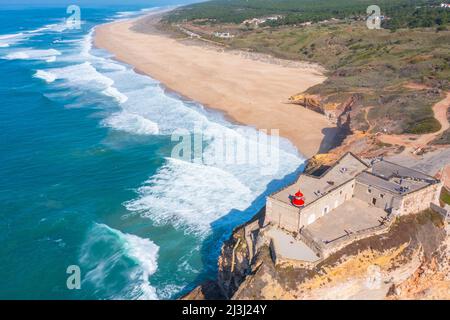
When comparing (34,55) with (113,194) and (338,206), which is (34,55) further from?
(338,206)

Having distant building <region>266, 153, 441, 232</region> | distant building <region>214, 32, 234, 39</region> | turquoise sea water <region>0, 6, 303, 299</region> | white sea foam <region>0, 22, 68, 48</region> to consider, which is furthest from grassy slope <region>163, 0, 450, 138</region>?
white sea foam <region>0, 22, 68, 48</region>

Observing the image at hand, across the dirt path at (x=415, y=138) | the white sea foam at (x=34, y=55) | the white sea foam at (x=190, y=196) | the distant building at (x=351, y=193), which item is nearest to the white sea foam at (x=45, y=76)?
the white sea foam at (x=34, y=55)

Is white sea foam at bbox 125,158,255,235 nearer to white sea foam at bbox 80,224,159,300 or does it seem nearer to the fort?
white sea foam at bbox 80,224,159,300

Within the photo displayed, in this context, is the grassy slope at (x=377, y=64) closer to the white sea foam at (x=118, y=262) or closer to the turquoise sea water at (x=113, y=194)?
the turquoise sea water at (x=113, y=194)

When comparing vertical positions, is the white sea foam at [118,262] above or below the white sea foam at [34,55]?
below

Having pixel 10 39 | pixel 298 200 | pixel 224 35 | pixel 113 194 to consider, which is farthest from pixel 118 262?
pixel 10 39

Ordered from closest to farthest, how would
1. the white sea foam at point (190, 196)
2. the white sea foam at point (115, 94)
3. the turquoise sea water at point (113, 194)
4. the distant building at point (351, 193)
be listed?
the distant building at point (351, 193), the turquoise sea water at point (113, 194), the white sea foam at point (190, 196), the white sea foam at point (115, 94)
